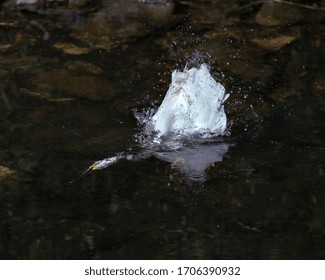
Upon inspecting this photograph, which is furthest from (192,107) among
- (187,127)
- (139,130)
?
(139,130)

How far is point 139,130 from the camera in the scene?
3906mm

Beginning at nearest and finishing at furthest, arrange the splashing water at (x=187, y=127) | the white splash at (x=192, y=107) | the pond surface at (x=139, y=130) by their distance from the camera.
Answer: the pond surface at (x=139, y=130), the splashing water at (x=187, y=127), the white splash at (x=192, y=107)

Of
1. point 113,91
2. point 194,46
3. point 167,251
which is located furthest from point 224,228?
point 194,46

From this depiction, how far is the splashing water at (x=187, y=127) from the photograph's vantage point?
361 cm

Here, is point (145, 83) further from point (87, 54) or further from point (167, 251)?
point (167, 251)

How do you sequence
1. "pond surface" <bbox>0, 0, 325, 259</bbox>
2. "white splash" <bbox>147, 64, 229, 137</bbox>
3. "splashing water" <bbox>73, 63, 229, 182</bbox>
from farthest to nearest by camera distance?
"white splash" <bbox>147, 64, 229, 137</bbox>
"splashing water" <bbox>73, 63, 229, 182</bbox>
"pond surface" <bbox>0, 0, 325, 259</bbox>

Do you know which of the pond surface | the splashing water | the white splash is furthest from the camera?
the white splash

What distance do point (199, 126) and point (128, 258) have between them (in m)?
1.25

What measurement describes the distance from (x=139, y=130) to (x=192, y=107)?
37 cm

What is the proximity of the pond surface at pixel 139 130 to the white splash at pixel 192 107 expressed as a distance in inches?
3.9

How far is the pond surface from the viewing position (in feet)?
9.98

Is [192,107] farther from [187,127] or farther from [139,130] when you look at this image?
[139,130]

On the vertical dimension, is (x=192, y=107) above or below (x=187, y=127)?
above

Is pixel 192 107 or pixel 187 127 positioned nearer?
pixel 187 127
